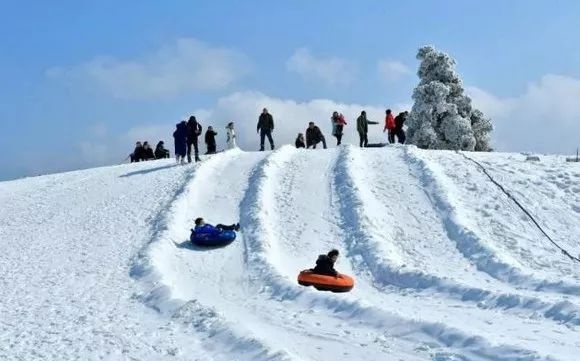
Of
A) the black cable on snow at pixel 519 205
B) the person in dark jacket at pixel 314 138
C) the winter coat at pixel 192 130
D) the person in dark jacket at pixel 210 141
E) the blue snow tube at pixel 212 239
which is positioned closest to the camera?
Answer: the black cable on snow at pixel 519 205

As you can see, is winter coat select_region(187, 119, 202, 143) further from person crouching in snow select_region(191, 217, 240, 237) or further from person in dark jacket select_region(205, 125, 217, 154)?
person crouching in snow select_region(191, 217, 240, 237)

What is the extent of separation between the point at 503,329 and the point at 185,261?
936 centimetres

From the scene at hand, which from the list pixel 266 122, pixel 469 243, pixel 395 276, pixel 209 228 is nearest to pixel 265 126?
pixel 266 122

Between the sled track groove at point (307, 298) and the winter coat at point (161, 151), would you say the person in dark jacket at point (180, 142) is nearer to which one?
the sled track groove at point (307, 298)

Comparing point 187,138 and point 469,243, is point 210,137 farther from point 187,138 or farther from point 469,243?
point 469,243

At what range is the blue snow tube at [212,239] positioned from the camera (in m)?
19.4

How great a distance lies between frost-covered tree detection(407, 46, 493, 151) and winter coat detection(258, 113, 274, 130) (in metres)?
9.51

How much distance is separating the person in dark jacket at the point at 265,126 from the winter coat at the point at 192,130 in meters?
4.33

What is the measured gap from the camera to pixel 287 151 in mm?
29828

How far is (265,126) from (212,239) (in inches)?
560

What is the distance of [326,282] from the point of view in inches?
599

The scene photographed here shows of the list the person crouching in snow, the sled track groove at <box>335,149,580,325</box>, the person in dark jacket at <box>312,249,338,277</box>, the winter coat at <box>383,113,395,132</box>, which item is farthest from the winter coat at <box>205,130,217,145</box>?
the person in dark jacket at <box>312,249,338,277</box>

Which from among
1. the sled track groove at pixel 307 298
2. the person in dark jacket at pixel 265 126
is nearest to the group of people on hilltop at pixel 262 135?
the person in dark jacket at pixel 265 126

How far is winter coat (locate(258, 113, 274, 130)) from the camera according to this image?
33.0m
